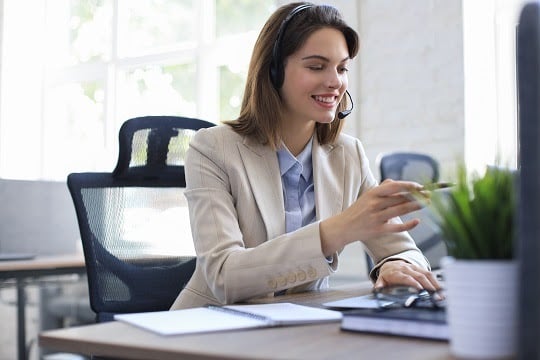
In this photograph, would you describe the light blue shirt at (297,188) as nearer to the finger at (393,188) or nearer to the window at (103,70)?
the finger at (393,188)

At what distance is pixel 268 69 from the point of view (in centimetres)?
162

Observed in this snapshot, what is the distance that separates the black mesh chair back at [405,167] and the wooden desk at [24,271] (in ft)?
3.95

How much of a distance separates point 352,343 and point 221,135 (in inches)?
32.7

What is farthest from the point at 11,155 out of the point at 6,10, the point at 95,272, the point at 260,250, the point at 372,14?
the point at 260,250

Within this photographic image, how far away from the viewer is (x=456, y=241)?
649 millimetres

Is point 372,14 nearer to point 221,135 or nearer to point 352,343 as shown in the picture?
point 221,135

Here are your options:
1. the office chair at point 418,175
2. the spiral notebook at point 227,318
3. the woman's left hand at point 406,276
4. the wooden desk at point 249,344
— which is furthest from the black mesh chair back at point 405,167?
the wooden desk at point 249,344

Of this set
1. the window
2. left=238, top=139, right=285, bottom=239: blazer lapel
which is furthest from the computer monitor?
the window

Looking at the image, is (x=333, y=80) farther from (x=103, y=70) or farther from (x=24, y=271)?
(x=103, y=70)

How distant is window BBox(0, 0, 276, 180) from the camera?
4.34 metres

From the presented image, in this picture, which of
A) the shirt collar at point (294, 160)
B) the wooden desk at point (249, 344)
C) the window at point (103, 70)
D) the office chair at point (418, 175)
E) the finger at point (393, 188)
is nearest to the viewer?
the wooden desk at point (249, 344)

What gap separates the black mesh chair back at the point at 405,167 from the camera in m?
2.28

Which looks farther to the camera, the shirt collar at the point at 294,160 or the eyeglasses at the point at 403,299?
the shirt collar at the point at 294,160

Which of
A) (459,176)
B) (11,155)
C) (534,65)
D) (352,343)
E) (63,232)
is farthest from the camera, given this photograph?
(11,155)
